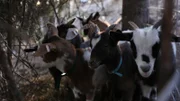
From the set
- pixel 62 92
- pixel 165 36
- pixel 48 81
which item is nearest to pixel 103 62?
pixel 62 92

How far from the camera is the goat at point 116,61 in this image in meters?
3.10

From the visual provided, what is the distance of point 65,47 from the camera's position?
3473 millimetres

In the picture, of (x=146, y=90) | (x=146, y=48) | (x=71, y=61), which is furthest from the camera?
(x=71, y=61)

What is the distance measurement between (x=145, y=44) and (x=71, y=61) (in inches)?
37.3

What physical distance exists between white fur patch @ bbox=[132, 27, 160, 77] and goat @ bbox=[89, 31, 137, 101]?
250 millimetres

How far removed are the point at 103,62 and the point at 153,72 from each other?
54 centimetres

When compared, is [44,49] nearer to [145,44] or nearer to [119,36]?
[119,36]

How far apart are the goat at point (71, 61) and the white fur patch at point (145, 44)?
748mm

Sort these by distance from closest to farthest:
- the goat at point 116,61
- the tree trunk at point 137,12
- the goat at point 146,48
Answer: the goat at point 146,48 < the goat at point 116,61 < the tree trunk at point 137,12

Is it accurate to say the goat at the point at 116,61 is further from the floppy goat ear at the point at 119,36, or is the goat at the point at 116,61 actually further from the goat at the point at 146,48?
the goat at the point at 146,48

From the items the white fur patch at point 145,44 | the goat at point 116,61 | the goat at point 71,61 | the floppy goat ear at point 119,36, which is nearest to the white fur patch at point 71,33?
the goat at point 71,61

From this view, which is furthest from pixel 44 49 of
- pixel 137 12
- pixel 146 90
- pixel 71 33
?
pixel 137 12

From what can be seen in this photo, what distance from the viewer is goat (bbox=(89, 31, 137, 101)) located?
310 cm

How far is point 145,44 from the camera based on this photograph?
2.99m
